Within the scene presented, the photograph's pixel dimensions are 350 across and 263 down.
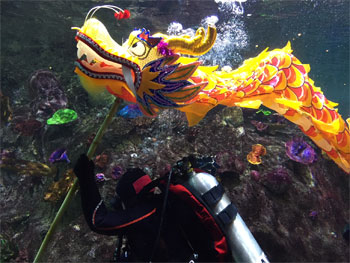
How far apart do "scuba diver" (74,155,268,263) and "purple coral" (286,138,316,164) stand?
Result: 4.12 metres

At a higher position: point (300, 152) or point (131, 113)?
point (131, 113)

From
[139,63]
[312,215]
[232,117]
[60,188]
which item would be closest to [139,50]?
[139,63]

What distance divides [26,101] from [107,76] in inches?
394

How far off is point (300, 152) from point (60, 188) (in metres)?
6.10

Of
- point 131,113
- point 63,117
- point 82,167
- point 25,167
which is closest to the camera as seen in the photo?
point 82,167

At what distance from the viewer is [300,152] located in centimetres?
560

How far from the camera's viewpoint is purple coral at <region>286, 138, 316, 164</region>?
17.8ft

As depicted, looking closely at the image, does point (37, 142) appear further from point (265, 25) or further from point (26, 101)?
point (265, 25)

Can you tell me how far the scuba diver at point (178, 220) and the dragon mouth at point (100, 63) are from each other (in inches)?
29.5

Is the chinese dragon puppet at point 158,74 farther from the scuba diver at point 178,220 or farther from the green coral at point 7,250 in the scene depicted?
the green coral at point 7,250

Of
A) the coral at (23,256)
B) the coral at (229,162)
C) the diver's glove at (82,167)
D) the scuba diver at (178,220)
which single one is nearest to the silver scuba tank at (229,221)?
the scuba diver at (178,220)

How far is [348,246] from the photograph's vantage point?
458 centimetres

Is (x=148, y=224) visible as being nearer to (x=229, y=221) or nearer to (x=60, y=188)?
(x=229, y=221)

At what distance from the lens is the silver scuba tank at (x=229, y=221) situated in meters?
1.98
